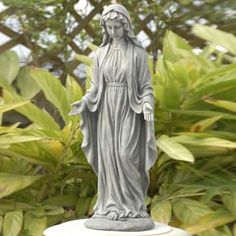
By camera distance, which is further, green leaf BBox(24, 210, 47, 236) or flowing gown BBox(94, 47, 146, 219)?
green leaf BBox(24, 210, 47, 236)

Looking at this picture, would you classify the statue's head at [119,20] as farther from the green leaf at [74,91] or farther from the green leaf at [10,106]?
the green leaf at [74,91]

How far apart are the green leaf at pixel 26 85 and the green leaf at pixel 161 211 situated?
6.89 feet

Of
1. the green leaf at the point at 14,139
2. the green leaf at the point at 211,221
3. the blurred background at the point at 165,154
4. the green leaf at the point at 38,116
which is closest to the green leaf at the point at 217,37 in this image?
the blurred background at the point at 165,154

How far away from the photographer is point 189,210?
4512 mm

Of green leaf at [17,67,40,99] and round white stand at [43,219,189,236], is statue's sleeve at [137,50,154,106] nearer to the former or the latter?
round white stand at [43,219,189,236]

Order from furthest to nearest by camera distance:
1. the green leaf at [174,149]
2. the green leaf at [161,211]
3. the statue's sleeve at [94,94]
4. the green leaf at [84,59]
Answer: the green leaf at [84,59]
the green leaf at [161,211]
the green leaf at [174,149]
the statue's sleeve at [94,94]

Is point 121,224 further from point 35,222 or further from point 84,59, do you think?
point 84,59

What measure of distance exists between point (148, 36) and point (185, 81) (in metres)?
2.55

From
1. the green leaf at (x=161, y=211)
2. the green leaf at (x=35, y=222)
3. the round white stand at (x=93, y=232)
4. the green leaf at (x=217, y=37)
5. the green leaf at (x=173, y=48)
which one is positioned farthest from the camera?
the green leaf at (x=173, y=48)

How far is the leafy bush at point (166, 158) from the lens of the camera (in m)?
4.54

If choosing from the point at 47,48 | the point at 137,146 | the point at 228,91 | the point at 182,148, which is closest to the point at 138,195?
the point at 137,146

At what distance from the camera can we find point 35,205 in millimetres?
4949

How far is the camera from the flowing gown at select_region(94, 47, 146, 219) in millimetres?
3396

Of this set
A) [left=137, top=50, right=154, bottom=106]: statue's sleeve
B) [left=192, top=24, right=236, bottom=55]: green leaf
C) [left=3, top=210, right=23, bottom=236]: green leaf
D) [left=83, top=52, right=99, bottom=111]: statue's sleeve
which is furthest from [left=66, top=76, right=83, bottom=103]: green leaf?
[left=137, top=50, right=154, bottom=106]: statue's sleeve
